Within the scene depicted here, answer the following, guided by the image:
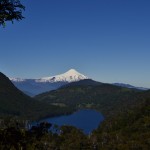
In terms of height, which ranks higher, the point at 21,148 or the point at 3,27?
the point at 3,27

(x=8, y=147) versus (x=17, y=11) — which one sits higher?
(x=17, y=11)

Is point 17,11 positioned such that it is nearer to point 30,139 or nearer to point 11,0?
point 11,0

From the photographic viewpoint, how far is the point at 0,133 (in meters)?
22.2

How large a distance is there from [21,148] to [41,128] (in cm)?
344

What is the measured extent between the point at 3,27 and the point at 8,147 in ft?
23.9

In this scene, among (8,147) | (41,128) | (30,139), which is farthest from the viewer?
(41,128)

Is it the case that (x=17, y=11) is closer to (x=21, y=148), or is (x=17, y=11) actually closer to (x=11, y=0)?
(x=11, y=0)

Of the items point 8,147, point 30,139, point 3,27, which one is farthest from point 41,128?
point 3,27

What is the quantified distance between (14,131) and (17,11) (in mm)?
7780

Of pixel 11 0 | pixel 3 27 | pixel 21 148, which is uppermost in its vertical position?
pixel 11 0

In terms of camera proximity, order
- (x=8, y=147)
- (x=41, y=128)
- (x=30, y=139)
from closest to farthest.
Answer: (x=8, y=147) < (x=30, y=139) < (x=41, y=128)

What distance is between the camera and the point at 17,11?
72.6 feet

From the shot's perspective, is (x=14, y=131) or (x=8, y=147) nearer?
(x=8, y=147)

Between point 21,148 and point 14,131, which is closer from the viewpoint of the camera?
point 21,148
